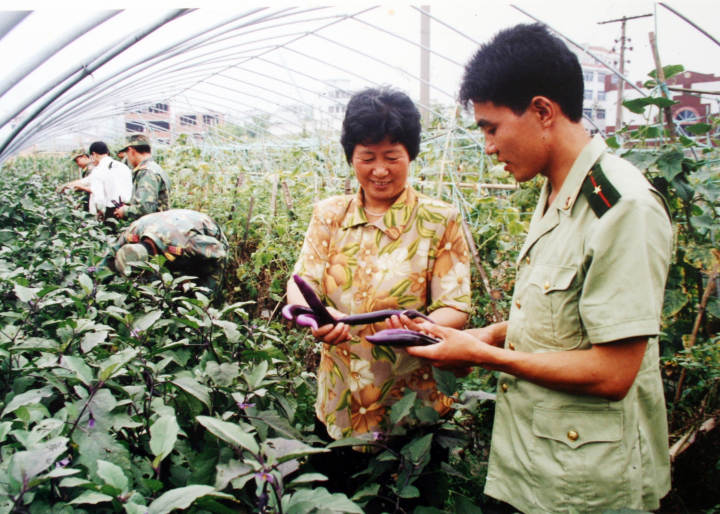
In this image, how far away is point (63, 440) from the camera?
0.78m

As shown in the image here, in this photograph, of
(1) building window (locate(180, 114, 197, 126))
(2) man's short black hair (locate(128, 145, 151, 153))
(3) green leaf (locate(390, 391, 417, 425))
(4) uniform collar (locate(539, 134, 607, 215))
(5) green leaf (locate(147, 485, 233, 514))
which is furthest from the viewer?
(1) building window (locate(180, 114, 197, 126))

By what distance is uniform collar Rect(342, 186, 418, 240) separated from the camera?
5.03ft

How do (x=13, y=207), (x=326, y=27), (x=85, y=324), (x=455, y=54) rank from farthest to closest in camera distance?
1. (x=326, y=27)
2. (x=455, y=54)
3. (x=13, y=207)
4. (x=85, y=324)

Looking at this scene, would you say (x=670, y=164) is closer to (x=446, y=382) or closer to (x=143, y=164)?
(x=446, y=382)

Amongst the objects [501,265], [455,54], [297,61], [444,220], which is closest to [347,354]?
[444,220]

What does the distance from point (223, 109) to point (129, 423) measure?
10936mm

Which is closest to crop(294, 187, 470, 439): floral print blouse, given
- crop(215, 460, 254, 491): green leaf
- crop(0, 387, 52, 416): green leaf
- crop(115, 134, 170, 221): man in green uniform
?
crop(215, 460, 254, 491): green leaf

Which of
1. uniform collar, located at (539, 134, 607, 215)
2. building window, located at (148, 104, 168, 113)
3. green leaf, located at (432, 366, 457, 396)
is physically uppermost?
building window, located at (148, 104, 168, 113)

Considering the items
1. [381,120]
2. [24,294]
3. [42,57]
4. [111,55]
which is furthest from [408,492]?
[111,55]

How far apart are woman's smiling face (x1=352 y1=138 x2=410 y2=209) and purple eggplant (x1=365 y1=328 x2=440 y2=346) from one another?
516 mm

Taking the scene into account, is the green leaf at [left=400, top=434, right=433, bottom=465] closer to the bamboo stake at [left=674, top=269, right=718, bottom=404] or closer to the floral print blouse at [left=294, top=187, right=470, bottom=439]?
the floral print blouse at [left=294, top=187, right=470, bottom=439]

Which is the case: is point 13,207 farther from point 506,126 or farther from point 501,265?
point 506,126

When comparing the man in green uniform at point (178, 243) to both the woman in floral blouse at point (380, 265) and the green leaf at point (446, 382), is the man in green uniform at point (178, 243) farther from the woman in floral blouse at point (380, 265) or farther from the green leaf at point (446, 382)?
the green leaf at point (446, 382)

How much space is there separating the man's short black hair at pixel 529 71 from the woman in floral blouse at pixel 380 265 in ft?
1.57
